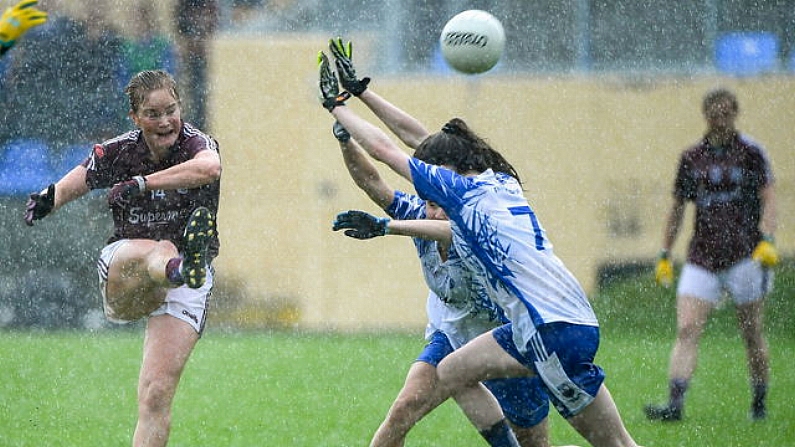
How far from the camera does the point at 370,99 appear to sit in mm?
5582

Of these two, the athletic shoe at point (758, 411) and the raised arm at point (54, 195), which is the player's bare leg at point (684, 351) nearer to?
the athletic shoe at point (758, 411)

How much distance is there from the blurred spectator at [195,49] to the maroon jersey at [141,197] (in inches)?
314

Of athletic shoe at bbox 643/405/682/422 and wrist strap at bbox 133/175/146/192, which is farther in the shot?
athletic shoe at bbox 643/405/682/422

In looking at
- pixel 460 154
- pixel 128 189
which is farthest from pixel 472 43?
pixel 128 189

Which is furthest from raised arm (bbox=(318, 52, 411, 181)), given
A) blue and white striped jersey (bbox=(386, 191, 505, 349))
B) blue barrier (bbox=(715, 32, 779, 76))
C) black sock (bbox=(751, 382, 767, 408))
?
blue barrier (bbox=(715, 32, 779, 76))

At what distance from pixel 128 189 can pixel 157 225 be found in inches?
20.0

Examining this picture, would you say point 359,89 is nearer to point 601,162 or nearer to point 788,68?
point 601,162

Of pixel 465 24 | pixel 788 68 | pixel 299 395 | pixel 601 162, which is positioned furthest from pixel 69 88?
pixel 465 24

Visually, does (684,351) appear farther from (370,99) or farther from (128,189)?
(128,189)

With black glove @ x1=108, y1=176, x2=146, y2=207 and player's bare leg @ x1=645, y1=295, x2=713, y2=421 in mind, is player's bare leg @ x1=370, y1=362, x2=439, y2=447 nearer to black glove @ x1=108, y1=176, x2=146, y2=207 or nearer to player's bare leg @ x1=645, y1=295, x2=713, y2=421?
black glove @ x1=108, y1=176, x2=146, y2=207

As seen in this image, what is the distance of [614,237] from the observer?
44.0ft

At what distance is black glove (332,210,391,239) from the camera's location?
16.3ft

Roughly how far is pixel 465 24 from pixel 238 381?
4.17 meters

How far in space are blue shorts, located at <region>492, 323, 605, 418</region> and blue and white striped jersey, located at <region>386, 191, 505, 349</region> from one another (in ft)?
1.78
